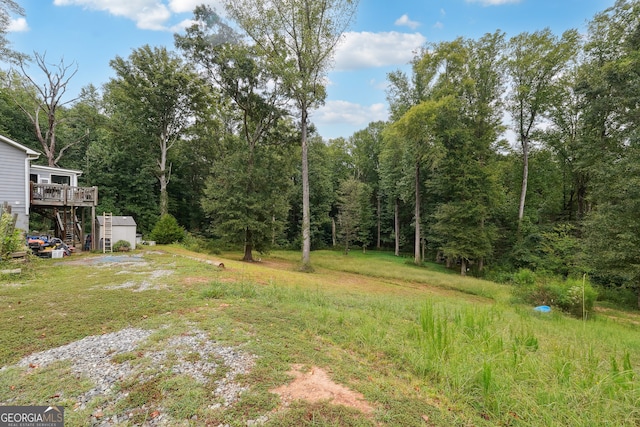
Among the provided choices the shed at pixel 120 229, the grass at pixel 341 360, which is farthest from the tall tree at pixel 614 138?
the shed at pixel 120 229

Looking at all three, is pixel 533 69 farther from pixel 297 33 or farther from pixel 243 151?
pixel 243 151

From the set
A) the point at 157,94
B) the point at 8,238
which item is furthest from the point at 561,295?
the point at 157,94

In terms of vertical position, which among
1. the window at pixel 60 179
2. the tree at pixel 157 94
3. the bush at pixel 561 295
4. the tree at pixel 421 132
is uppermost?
the tree at pixel 157 94

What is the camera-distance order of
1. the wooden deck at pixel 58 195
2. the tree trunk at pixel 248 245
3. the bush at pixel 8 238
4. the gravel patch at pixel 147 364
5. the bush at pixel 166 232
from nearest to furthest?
the gravel patch at pixel 147 364
the bush at pixel 8 238
the wooden deck at pixel 58 195
the tree trunk at pixel 248 245
the bush at pixel 166 232

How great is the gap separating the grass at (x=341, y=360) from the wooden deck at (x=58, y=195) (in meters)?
9.06

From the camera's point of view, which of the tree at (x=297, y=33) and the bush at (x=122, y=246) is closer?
the bush at (x=122, y=246)

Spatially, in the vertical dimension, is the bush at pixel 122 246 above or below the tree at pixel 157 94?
below

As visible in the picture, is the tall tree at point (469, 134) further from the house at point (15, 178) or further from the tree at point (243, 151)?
the house at point (15, 178)

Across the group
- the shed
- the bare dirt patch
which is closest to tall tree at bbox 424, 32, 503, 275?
the bare dirt patch

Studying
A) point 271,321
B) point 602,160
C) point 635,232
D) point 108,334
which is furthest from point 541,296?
point 108,334

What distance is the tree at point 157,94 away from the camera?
813 inches

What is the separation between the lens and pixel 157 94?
2100cm

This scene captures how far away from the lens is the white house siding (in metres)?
12.2

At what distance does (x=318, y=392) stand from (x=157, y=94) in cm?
2467
